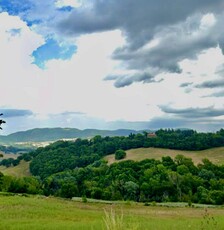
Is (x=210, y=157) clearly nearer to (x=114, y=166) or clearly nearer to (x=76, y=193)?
(x=114, y=166)

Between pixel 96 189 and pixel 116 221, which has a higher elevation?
pixel 116 221

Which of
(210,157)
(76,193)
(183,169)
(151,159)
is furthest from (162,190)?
(210,157)

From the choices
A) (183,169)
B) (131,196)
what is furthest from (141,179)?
(183,169)

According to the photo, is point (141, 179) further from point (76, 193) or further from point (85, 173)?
point (85, 173)

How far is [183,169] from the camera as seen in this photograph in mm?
154250

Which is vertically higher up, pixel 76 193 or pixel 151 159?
pixel 151 159

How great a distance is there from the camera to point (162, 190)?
136 m

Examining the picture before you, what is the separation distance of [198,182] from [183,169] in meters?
15.4

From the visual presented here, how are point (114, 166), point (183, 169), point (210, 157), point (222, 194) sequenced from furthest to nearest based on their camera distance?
point (210, 157) → point (114, 166) → point (183, 169) → point (222, 194)

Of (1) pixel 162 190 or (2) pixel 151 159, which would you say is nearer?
(1) pixel 162 190

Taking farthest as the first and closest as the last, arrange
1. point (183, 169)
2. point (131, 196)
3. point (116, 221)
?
point (183, 169) < point (131, 196) < point (116, 221)

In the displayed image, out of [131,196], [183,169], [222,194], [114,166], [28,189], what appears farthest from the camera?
[114,166]

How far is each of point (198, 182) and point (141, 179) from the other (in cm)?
2270

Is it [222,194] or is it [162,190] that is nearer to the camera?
[222,194]
